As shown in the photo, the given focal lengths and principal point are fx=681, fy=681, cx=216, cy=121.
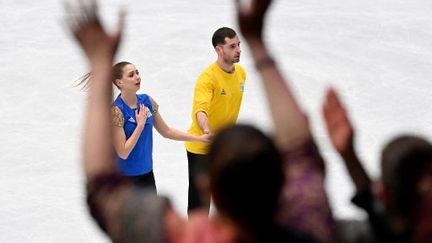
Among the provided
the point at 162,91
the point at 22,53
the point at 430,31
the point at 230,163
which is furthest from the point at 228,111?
the point at 430,31

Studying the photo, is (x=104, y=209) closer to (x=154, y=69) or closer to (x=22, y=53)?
(x=154, y=69)

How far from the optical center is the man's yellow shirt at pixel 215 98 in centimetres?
524

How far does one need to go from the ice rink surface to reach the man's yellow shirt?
0.70 m

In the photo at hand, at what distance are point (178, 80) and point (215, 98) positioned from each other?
11.3 ft

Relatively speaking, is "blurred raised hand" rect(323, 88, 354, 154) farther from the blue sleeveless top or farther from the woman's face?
the woman's face

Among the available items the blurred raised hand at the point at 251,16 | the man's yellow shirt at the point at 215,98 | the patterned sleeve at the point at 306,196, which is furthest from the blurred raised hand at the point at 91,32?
the man's yellow shirt at the point at 215,98

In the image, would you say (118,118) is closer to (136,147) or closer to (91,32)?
(136,147)

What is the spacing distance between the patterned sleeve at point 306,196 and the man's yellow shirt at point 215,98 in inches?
142

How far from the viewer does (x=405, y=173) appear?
5.07 feet

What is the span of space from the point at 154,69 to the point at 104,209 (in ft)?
25.3

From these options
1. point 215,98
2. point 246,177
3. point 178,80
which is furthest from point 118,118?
A: point 178,80

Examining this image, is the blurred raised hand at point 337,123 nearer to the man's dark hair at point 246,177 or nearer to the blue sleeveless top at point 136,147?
the man's dark hair at point 246,177

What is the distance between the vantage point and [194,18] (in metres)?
11.0

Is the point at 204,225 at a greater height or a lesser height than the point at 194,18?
lesser
